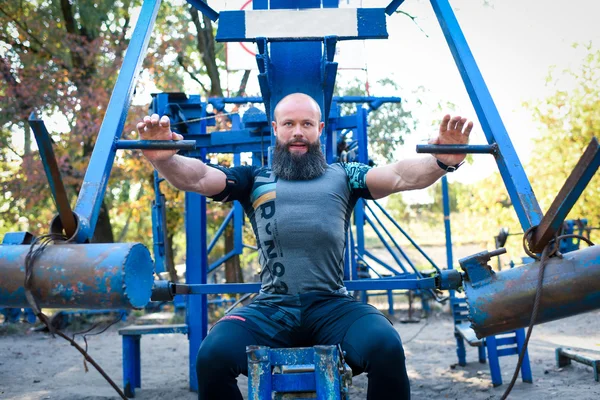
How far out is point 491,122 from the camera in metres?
2.67

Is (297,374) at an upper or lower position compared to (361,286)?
lower

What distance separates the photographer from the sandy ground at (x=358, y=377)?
4.87 meters

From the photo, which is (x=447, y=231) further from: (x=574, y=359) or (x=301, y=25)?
(x=301, y=25)

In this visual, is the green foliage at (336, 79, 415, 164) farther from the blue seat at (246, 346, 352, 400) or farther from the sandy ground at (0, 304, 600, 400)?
the blue seat at (246, 346, 352, 400)

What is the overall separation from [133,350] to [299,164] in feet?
10.5

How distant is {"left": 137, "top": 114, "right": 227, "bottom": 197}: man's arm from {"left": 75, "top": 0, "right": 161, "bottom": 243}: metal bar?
0.20 meters

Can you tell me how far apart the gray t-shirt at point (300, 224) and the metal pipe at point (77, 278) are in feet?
2.48

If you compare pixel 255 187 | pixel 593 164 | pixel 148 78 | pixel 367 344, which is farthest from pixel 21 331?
pixel 593 164

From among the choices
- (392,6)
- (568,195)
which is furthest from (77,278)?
(392,6)

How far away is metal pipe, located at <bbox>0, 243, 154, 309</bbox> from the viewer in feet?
6.35

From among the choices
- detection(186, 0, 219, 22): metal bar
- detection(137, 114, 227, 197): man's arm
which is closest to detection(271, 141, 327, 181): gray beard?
detection(137, 114, 227, 197): man's arm

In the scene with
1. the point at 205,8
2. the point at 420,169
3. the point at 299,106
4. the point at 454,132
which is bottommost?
the point at 420,169

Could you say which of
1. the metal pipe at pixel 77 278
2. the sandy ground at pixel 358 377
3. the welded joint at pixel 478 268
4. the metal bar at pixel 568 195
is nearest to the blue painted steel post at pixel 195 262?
the sandy ground at pixel 358 377

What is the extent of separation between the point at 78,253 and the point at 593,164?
1733 mm
